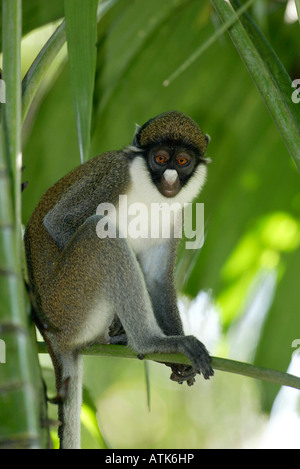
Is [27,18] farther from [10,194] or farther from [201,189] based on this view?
[10,194]

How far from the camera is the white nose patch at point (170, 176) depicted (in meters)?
3.53

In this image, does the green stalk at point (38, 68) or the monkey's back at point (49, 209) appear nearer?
the green stalk at point (38, 68)

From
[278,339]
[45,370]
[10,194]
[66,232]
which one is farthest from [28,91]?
[278,339]

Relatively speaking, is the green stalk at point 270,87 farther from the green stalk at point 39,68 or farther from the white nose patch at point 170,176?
the white nose patch at point 170,176

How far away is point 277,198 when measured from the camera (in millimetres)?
3990

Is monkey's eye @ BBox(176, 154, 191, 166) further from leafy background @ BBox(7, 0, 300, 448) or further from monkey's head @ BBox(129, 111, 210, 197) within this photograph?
leafy background @ BBox(7, 0, 300, 448)

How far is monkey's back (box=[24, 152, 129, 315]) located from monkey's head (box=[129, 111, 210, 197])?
0.22 meters

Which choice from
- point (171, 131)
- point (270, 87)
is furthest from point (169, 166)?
point (270, 87)

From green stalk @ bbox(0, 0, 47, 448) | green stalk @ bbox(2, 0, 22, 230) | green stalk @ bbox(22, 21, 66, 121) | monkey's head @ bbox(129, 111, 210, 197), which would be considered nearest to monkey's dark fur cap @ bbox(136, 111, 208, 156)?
monkey's head @ bbox(129, 111, 210, 197)

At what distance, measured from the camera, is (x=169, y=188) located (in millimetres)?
3598

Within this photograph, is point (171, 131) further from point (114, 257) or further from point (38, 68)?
point (38, 68)

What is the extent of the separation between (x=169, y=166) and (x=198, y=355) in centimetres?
121

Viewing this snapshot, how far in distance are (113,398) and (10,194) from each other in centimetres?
940

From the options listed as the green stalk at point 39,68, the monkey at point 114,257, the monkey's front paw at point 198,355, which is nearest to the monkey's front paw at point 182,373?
the monkey at point 114,257
